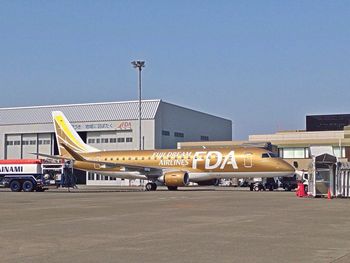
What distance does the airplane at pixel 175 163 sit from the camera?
49.9 m

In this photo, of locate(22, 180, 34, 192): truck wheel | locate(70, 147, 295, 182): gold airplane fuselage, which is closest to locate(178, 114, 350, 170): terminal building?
locate(70, 147, 295, 182): gold airplane fuselage

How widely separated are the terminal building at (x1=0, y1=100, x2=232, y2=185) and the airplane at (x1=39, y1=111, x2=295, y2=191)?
25.8 m

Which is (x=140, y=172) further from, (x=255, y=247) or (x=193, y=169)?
(x=255, y=247)

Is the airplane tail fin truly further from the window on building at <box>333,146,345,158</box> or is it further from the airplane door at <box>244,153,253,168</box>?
the window on building at <box>333,146,345,158</box>

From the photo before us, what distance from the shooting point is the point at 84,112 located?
92.1 meters

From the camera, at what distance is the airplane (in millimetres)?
49875

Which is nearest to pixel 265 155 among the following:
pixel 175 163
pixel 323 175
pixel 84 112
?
pixel 175 163

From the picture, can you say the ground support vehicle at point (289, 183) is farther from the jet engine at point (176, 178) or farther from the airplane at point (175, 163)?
the jet engine at point (176, 178)

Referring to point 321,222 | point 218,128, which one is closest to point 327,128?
point 218,128

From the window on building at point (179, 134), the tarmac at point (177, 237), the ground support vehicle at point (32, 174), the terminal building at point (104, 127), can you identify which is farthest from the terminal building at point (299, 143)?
the tarmac at point (177, 237)

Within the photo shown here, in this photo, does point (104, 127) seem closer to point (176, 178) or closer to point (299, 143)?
point (299, 143)

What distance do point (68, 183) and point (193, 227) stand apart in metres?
38.1

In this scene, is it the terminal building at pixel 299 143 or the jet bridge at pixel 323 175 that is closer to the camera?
the jet bridge at pixel 323 175

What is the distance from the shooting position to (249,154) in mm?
50125
